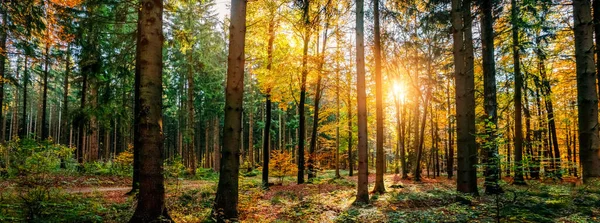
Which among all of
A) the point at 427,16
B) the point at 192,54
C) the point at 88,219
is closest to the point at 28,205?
the point at 88,219

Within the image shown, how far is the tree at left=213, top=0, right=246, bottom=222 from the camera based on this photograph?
227 inches

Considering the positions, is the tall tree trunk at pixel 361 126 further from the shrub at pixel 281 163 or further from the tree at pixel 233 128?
the shrub at pixel 281 163

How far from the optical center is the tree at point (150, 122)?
4.65 m

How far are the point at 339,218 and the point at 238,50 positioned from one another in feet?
14.5

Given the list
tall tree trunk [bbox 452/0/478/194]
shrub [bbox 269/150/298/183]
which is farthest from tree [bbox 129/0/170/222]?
shrub [bbox 269/150/298/183]

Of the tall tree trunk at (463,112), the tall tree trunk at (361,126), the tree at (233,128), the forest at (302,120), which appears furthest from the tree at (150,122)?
the tall tree trunk at (463,112)

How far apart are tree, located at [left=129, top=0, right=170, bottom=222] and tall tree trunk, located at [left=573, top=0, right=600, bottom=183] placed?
8.02 meters

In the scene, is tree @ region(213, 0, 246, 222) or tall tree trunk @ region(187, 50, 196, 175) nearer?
tree @ region(213, 0, 246, 222)

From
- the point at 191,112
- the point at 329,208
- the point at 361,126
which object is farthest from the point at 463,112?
the point at 191,112

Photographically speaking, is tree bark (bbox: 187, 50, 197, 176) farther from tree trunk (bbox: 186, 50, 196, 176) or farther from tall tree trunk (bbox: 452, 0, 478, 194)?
tall tree trunk (bbox: 452, 0, 478, 194)

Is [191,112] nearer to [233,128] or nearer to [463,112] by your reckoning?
[233,128]

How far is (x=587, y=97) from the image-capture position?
5.93 m

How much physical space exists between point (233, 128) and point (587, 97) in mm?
7127

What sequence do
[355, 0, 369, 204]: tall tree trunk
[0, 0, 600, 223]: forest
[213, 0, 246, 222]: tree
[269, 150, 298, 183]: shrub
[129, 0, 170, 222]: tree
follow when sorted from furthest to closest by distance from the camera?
[269, 150, 298, 183]: shrub < [355, 0, 369, 204]: tall tree trunk < [213, 0, 246, 222]: tree < [0, 0, 600, 223]: forest < [129, 0, 170, 222]: tree
